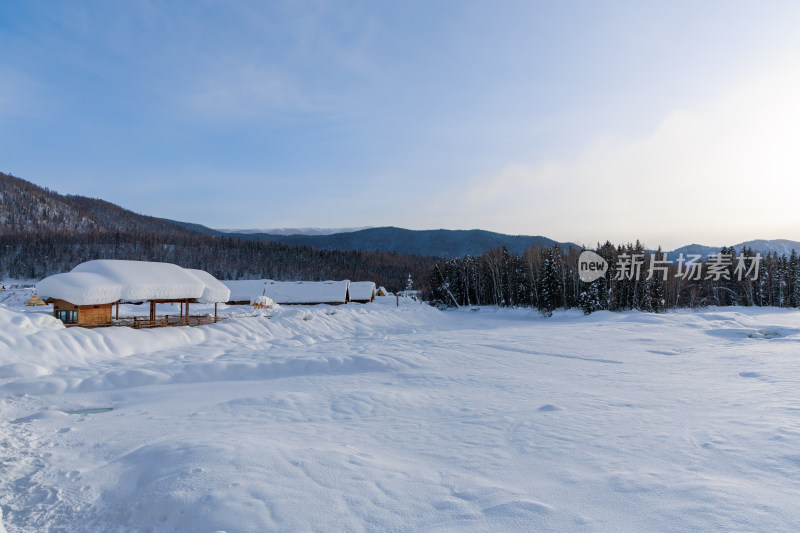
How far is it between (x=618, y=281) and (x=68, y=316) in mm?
46096

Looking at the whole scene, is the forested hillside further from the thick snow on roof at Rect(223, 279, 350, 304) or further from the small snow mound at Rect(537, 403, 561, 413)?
the small snow mound at Rect(537, 403, 561, 413)

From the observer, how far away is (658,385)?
1091 centimetres

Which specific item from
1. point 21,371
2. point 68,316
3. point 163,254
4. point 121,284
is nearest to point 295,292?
point 68,316

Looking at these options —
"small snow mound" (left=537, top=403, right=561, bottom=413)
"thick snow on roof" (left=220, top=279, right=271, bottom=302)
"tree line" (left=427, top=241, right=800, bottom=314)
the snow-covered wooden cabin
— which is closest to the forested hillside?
"tree line" (left=427, top=241, right=800, bottom=314)

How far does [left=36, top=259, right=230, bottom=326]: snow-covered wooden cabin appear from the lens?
1681cm

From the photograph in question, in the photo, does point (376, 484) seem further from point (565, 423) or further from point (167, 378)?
point (167, 378)

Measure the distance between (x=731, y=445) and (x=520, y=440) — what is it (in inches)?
116

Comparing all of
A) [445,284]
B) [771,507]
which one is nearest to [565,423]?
[771,507]

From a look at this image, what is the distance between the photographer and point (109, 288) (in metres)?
17.3

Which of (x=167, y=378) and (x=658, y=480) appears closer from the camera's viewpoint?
(x=658, y=480)

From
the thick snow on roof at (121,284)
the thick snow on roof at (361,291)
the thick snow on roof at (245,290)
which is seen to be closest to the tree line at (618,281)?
the thick snow on roof at (361,291)

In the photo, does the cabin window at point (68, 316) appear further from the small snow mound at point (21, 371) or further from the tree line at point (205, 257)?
the tree line at point (205, 257)

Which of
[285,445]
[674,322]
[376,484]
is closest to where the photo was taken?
[376,484]

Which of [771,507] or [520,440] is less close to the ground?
[771,507]
